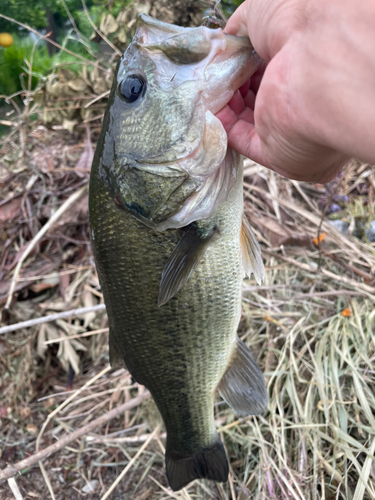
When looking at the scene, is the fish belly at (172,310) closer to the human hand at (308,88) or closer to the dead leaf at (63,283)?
the human hand at (308,88)

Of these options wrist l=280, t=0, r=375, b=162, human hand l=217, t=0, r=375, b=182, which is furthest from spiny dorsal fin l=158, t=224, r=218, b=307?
wrist l=280, t=0, r=375, b=162

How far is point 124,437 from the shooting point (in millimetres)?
2285

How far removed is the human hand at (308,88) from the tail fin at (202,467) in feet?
4.30

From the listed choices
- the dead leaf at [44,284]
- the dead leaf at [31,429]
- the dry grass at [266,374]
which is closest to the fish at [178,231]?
the dry grass at [266,374]

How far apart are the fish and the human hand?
0.16 m

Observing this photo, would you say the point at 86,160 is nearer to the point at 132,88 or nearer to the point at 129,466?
the point at 132,88

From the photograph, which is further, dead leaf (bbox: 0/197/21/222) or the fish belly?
dead leaf (bbox: 0/197/21/222)

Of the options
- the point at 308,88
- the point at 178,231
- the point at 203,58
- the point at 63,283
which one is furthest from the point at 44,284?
the point at 308,88

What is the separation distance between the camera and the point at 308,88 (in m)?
0.71

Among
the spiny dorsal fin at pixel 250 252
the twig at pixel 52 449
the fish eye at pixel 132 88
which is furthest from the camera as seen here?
the twig at pixel 52 449

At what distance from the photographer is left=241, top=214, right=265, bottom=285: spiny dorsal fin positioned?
4.37ft

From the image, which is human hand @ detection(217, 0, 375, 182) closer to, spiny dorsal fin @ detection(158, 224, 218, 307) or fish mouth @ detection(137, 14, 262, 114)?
fish mouth @ detection(137, 14, 262, 114)

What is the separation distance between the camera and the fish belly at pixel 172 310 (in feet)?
3.91

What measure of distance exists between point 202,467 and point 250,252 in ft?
3.41
